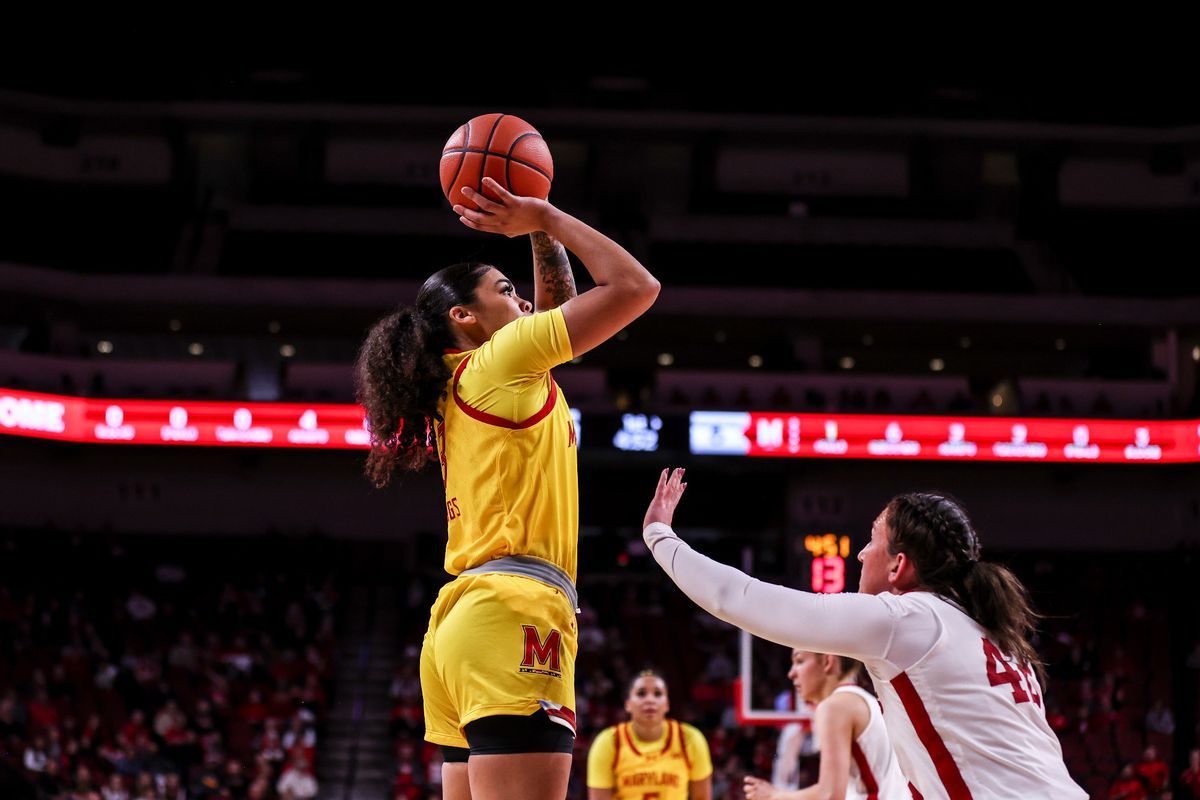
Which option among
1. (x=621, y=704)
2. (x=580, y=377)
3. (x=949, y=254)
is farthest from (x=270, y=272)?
(x=949, y=254)

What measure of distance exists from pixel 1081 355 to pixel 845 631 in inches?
942

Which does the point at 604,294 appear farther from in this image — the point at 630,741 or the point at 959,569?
the point at 630,741

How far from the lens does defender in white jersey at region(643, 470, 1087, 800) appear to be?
315 cm

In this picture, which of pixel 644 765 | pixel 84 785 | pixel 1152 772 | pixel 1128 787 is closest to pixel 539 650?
pixel 644 765

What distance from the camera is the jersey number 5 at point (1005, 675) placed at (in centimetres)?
323

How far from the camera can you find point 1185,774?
1573cm

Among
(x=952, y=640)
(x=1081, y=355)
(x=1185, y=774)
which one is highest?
(x=1081, y=355)

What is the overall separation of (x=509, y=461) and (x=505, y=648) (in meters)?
0.48

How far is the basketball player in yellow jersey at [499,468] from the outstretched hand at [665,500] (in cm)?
21

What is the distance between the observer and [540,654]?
338cm

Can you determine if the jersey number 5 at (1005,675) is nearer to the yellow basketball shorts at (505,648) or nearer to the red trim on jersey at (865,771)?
the yellow basketball shorts at (505,648)

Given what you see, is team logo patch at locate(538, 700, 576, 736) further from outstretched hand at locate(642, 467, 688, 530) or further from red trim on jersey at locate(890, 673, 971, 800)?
red trim on jersey at locate(890, 673, 971, 800)

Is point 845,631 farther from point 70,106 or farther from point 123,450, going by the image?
point 70,106

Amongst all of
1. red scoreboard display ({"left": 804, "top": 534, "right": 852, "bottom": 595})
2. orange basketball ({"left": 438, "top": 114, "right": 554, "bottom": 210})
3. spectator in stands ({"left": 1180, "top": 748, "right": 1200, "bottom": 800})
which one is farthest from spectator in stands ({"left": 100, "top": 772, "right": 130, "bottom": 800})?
orange basketball ({"left": 438, "top": 114, "right": 554, "bottom": 210})
